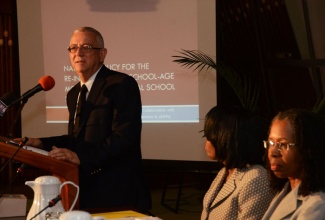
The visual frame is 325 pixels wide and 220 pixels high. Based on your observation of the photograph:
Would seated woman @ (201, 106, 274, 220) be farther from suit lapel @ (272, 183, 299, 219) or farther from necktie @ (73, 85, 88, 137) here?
necktie @ (73, 85, 88, 137)

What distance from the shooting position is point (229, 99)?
6629mm

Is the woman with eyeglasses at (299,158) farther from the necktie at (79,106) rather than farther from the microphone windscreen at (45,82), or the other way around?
the necktie at (79,106)

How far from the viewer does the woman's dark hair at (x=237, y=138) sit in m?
2.80

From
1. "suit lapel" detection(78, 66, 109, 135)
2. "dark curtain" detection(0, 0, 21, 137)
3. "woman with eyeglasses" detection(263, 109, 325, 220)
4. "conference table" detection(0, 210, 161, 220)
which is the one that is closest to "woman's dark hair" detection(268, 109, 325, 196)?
"woman with eyeglasses" detection(263, 109, 325, 220)

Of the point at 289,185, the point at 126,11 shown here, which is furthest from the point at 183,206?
the point at 289,185

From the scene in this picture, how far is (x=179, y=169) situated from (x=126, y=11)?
5.02ft

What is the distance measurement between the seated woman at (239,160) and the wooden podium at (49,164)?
2.01ft

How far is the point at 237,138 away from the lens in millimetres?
2799

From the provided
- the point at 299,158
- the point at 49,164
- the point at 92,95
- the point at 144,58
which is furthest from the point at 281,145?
the point at 144,58

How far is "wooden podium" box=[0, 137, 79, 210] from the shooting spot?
286cm

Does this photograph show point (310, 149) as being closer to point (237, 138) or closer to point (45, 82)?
point (237, 138)

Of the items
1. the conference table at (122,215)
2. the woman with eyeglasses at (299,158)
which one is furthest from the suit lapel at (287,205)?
the conference table at (122,215)

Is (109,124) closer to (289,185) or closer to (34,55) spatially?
(289,185)

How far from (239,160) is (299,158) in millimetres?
438
